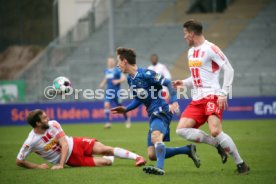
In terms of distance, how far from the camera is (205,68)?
426 inches

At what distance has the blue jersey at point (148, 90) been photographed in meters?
11.1

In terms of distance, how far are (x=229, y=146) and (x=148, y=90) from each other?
1.65 m

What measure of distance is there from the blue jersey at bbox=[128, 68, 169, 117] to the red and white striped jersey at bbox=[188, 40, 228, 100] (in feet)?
2.08

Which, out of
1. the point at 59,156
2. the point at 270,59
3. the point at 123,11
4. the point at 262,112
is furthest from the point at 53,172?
the point at 123,11

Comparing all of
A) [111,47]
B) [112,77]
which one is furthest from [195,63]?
[111,47]

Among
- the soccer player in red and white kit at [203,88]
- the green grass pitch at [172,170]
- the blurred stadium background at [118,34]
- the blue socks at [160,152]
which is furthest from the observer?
the blurred stadium background at [118,34]

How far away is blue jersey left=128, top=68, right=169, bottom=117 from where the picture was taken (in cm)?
1106

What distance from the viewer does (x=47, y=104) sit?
27.0 m

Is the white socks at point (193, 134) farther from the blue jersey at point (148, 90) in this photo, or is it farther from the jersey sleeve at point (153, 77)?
the jersey sleeve at point (153, 77)

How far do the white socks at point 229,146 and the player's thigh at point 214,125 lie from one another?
90 millimetres

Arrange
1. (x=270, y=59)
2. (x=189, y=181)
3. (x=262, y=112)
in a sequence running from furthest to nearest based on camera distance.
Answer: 1. (x=270, y=59)
2. (x=262, y=112)
3. (x=189, y=181)

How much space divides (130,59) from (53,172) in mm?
2233

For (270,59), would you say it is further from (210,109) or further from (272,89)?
(210,109)

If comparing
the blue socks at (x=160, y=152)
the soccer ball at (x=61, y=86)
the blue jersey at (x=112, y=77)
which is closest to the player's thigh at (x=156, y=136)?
the blue socks at (x=160, y=152)
